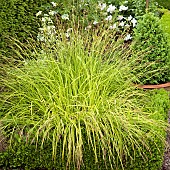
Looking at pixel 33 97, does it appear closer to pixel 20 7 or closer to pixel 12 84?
pixel 12 84

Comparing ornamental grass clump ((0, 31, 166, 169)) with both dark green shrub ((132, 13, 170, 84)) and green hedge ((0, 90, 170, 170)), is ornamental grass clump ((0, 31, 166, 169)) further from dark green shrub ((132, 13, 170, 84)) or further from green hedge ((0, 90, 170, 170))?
dark green shrub ((132, 13, 170, 84))

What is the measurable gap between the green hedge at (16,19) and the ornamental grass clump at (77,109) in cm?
99

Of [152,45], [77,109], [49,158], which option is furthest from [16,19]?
[49,158]

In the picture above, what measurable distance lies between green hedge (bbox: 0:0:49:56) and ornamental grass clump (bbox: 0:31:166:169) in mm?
990

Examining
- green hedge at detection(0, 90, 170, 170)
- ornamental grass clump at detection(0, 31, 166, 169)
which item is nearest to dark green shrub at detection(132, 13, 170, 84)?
ornamental grass clump at detection(0, 31, 166, 169)

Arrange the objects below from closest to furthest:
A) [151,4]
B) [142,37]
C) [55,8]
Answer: [142,37] → [55,8] → [151,4]

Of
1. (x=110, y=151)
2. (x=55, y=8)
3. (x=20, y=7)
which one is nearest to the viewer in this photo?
(x=110, y=151)

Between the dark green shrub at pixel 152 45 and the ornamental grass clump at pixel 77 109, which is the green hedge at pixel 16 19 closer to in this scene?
the ornamental grass clump at pixel 77 109

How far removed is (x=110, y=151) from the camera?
3451mm

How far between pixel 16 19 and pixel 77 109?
2021 mm

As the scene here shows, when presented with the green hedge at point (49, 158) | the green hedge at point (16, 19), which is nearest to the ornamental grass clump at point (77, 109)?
the green hedge at point (49, 158)

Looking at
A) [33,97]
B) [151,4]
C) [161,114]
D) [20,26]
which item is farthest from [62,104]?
[151,4]

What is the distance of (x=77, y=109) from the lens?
3775mm

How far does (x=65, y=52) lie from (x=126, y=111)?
85 centimetres
